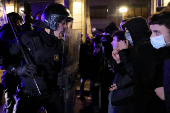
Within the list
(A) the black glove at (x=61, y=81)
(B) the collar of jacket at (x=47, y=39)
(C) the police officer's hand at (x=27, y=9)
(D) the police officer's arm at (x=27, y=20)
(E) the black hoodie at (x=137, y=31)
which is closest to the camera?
(E) the black hoodie at (x=137, y=31)

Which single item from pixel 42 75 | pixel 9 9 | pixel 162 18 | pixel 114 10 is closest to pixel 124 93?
pixel 162 18

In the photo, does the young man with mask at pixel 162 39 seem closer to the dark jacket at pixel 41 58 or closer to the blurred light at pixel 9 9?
the dark jacket at pixel 41 58

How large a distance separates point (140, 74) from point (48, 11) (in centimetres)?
176

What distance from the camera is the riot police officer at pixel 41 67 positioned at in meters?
2.59

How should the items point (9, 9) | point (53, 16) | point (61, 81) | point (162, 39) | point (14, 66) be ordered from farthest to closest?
point (9, 9) < point (53, 16) < point (14, 66) < point (61, 81) < point (162, 39)

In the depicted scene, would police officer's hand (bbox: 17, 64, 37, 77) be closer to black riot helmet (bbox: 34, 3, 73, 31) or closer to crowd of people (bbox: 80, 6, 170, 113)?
black riot helmet (bbox: 34, 3, 73, 31)

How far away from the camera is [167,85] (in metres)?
1.48

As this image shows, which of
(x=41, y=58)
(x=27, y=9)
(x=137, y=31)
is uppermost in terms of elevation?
(x=27, y=9)

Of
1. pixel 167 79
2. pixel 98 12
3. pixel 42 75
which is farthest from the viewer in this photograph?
pixel 98 12

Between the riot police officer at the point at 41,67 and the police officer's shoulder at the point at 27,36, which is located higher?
the police officer's shoulder at the point at 27,36

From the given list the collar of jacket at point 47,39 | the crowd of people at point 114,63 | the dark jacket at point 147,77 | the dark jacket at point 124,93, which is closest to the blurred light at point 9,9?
the crowd of people at point 114,63

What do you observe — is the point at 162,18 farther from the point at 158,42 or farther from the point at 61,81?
the point at 61,81

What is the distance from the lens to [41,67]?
2.66 metres

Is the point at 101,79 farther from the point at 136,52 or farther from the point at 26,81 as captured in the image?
the point at 136,52
